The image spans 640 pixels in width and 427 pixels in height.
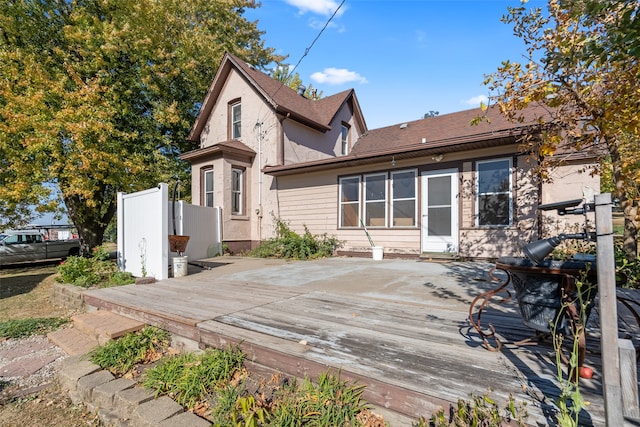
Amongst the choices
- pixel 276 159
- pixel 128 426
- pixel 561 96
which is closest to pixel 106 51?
pixel 276 159

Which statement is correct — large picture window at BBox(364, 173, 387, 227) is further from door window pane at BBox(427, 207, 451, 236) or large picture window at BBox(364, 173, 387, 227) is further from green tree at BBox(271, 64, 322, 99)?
green tree at BBox(271, 64, 322, 99)

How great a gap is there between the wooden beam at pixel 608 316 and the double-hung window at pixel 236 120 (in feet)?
40.6

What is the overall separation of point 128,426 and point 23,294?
7.84m

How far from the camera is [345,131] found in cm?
1484

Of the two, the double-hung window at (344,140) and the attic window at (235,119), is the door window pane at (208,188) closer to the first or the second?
the attic window at (235,119)

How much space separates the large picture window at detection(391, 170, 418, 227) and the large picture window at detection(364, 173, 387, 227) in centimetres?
27

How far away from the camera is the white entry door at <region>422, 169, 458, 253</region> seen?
7.79m

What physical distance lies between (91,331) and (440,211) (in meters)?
7.59

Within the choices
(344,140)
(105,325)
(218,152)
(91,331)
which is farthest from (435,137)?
(91,331)

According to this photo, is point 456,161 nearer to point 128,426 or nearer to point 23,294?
point 128,426

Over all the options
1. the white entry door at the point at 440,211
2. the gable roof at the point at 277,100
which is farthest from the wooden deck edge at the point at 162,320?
the gable roof at the point at 277,100

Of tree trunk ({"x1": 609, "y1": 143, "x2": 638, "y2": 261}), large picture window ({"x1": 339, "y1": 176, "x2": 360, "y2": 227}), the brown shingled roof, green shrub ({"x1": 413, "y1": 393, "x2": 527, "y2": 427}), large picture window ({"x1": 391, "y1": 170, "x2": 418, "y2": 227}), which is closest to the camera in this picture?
green shrub ({"x1": 413, "y1": 393, "x2": 527, "y2": 427})

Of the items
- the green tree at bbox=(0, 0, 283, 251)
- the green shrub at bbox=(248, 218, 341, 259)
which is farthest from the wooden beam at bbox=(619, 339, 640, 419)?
the green tree at bbox=(0, 0, 283, 251)

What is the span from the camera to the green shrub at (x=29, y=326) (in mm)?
4605
